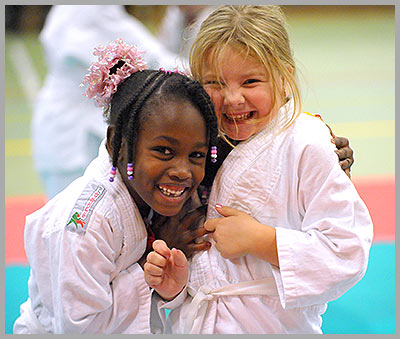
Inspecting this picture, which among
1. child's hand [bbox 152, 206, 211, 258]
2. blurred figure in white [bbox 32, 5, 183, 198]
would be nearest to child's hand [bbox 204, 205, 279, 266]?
child's hand [bbox 152, 206, 211, 258]

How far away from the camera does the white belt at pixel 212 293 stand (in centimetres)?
167

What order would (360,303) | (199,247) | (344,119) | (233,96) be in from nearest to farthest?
1. (233,96)
2. (199,247)
3. (360,303)
4. (344,119)

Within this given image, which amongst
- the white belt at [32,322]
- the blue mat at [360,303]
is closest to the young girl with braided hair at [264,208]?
the white belt at [32,322]

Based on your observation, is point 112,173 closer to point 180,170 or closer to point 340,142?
point 180,170

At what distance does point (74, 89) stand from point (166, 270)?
4.60ft

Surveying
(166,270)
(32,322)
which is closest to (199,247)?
(166,270)

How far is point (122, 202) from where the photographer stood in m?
1.70

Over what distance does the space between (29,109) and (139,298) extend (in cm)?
616

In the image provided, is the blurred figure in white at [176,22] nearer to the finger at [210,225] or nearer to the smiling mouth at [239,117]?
the smiling mouth at [239,117]

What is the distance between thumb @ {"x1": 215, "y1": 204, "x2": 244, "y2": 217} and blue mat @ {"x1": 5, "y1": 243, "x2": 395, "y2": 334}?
4.06 feet

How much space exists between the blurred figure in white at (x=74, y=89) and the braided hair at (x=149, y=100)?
1084mm

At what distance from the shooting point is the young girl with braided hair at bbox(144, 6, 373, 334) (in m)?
1.58

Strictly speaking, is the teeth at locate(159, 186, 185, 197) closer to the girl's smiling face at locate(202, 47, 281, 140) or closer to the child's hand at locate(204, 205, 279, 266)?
the child's hand at locate(204, 205, 279, 266)

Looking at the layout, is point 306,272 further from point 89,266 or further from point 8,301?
point 8,301
